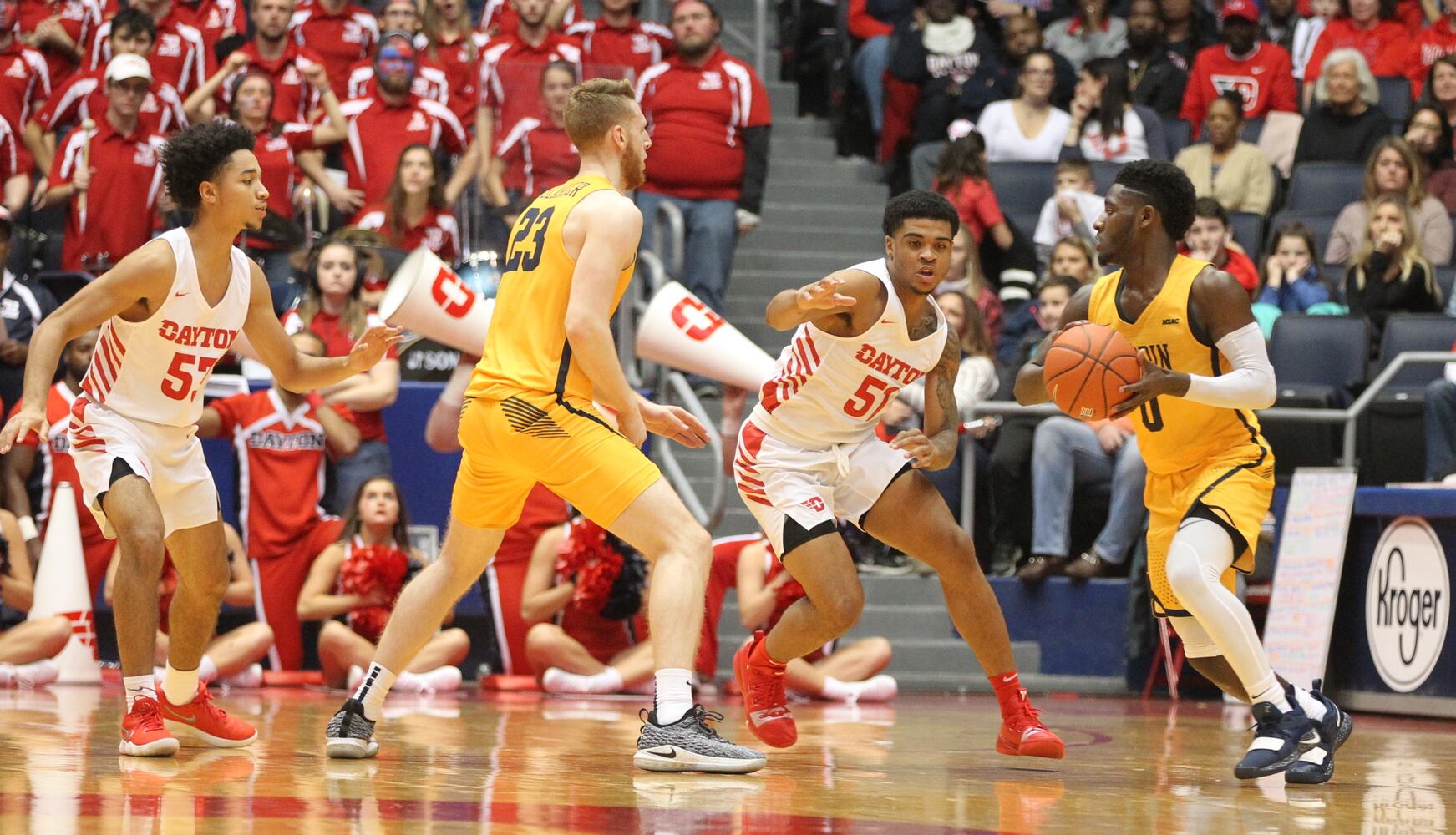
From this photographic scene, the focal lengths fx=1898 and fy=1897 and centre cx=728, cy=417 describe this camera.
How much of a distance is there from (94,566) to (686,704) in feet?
19.0

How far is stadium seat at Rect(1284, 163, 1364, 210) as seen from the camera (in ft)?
42.3

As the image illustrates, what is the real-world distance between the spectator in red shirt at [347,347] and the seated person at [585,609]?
45.4 inches

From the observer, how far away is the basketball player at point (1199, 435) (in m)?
6.08

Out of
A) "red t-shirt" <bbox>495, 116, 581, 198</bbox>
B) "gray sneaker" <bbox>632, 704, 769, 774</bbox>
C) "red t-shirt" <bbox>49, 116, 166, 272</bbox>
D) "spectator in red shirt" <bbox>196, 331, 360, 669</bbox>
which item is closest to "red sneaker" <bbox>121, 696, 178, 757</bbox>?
"gray sneaker" <bbox>632, 704, 769, 774</bbox>

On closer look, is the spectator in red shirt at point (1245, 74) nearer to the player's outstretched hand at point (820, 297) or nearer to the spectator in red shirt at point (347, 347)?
the spectator in red shirt at point (347, 347)

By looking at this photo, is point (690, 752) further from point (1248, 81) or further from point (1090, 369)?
point (1248, 81)

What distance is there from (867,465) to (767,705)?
0.93 metres

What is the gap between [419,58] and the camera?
45.1ft

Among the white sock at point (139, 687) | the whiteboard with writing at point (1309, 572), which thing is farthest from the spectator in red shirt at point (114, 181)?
the whiteboard with writing at point (1309, 572)

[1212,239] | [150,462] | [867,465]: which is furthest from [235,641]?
[1212,239]

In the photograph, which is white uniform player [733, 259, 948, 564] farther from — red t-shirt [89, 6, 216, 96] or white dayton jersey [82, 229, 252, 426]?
red t-shirt [89, 6, 216, 96]

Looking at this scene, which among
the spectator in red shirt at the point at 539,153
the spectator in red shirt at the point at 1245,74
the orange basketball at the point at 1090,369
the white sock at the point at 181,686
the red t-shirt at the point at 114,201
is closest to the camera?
the orange basketball at the point at 1090,369

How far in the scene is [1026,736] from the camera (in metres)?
6.44

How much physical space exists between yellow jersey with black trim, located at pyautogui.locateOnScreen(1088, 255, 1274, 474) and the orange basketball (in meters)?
0.32
